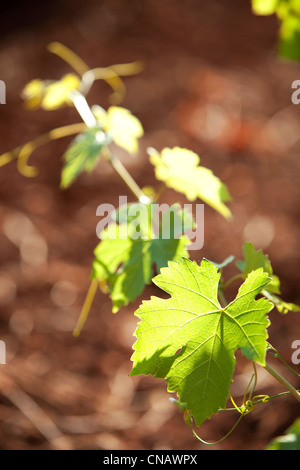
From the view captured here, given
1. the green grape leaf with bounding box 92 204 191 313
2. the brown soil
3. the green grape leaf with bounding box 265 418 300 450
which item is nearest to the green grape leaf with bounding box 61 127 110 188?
the green grape leaf with bounding box 92 204 191 313

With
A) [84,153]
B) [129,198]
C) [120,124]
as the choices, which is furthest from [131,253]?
[129,198]

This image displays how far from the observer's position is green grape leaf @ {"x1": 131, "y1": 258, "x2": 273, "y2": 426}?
23.0 inches

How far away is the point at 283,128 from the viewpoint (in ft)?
9.16

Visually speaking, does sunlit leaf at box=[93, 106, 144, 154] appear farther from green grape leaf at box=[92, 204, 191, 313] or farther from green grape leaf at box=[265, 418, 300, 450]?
green grape leaf at box=[265, 418, 300, 450]

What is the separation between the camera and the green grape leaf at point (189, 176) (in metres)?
0.86

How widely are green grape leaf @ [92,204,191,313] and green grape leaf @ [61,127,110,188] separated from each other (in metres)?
0.09

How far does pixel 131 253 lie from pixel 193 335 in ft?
0.75

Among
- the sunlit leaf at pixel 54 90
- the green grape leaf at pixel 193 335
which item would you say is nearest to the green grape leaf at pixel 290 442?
the green grape leaf at pixel 193 335

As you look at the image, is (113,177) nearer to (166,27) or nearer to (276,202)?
(276,202)

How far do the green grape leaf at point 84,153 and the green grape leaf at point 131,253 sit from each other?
0.30 ft

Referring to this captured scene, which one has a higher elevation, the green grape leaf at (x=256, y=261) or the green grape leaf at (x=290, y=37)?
the green grape leaf at (x=290, y=37)

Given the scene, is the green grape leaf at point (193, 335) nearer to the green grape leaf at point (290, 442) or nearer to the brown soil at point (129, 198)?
the green grape leaf at point (290, 442)

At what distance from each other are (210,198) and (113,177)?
1783 mm

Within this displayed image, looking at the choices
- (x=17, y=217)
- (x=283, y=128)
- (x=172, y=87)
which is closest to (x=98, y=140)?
(x=17, y=217)
